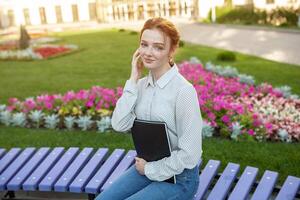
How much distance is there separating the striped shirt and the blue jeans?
7 cm

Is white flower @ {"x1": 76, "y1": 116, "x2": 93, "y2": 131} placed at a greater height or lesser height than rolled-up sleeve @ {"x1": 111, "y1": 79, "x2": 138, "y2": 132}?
lesser

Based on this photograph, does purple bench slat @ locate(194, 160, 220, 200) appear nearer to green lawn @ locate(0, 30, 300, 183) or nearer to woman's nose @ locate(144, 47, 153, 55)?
green lawn @ locate(0, 30, 300, 183)

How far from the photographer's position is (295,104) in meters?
6.41

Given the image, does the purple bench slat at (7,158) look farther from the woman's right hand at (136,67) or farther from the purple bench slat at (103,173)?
the woman's right hand at (136,67)

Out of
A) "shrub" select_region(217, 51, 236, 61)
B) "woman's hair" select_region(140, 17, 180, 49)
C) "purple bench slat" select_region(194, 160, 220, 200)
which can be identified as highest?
"woman's hair" select_region(140, 17, 180, 49)

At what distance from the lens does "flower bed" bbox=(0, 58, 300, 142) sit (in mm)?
5422

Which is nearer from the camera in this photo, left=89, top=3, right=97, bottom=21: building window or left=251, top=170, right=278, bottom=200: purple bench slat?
left=251, top=170, right=278, bottom=200: purple bench slat

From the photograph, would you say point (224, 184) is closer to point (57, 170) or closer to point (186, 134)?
point (186, 134)

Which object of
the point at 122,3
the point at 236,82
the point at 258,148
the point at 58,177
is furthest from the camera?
the point at 122,3

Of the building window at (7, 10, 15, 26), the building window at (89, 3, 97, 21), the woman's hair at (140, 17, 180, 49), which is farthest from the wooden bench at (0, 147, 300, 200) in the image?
the building window at (7, 10, 15, 26)

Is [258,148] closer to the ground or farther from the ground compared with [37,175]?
closer to the ground

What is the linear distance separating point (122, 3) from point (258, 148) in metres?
40.2

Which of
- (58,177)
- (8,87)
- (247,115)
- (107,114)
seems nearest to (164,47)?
(58,177)

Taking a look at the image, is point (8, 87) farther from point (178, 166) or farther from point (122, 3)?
point (122, 3)
